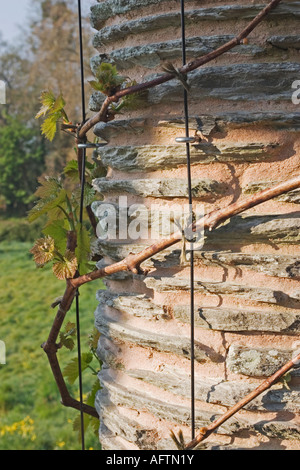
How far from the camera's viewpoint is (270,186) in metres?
1.03

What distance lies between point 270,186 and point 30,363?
4.45 m

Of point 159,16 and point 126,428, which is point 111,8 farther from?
point 126,428

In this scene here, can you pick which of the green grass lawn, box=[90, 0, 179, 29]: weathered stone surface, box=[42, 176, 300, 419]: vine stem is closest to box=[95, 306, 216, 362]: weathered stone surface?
box=[42, 176, 300, 419]: vine stem

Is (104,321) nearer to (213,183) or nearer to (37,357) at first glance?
(213,183)

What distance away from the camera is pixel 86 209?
1413 mm

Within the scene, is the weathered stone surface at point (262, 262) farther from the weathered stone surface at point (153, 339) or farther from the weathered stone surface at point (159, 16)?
the weathered stone surface at point (159, 16)

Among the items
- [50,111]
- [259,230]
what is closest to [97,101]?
[50,111]

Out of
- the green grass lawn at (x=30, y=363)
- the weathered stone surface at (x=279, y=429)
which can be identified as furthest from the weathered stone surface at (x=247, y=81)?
the green grass lawn at (x=30, y=363)

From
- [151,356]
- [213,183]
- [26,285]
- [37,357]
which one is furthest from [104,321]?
[26,285]

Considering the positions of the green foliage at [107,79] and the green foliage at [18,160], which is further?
the green foliage at [18,160]

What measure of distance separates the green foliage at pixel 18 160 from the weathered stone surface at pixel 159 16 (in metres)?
7.75

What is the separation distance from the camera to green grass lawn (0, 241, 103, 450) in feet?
13.4

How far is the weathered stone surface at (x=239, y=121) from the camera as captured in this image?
1017 millimetres

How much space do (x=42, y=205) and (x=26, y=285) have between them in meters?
5.53
